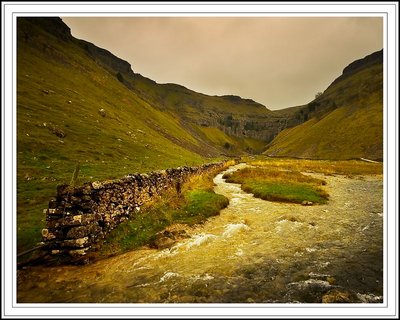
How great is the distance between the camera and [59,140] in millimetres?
36062

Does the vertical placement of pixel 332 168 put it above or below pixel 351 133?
below

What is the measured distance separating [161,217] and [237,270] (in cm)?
754

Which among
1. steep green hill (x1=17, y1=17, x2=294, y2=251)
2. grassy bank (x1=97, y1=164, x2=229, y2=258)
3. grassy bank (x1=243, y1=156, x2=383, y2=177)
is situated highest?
steep green hill (x1=17, y1=17, x2=294, y2=251)

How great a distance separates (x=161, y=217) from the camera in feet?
54.0

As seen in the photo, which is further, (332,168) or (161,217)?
(332,168)

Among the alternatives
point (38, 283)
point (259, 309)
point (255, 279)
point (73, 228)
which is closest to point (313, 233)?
point (255, 279)

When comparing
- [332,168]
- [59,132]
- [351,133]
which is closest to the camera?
[59,132]

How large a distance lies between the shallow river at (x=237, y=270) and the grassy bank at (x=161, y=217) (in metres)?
1.04

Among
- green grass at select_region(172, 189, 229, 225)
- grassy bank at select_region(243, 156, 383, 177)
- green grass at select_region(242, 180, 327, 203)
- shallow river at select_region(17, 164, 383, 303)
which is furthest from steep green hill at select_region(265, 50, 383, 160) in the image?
shallow river at select_region(17, 164, 383, 303)

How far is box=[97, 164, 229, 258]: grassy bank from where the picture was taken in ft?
42.9

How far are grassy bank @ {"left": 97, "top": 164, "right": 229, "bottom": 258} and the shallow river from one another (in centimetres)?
104

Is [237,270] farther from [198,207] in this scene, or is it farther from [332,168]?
[332,168]

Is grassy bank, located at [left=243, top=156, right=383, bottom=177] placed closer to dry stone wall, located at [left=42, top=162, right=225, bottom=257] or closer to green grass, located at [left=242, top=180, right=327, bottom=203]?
green grass, located at [left=242, top=180, right=327, bottom=203]

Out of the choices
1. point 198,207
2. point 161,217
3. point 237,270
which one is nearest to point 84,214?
point 161,217
